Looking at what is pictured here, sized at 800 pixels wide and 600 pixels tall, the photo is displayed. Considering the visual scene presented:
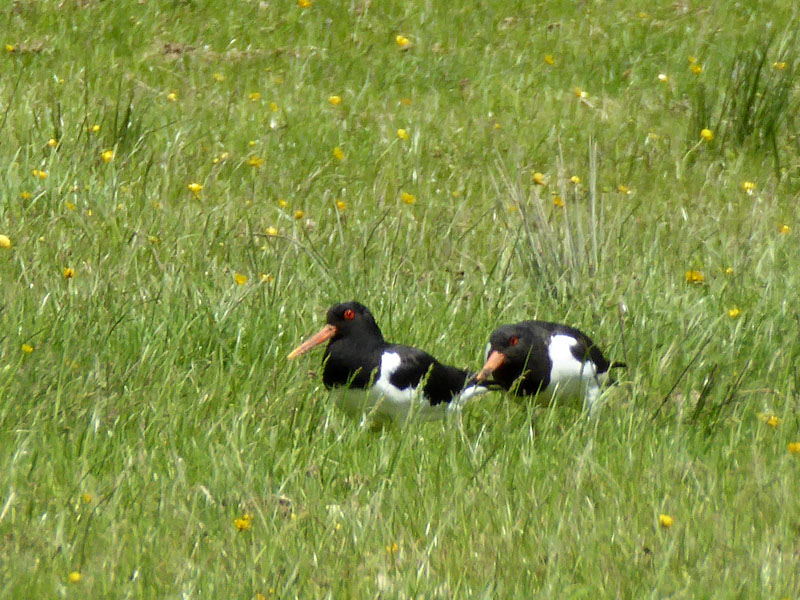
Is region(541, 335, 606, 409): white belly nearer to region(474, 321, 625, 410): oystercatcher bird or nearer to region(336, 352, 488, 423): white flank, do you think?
region(474, 321, 625, 410): oystercatcher bird

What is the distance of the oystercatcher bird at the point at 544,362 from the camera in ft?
12.2

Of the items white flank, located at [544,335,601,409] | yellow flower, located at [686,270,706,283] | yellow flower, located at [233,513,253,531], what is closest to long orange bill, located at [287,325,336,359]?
white flank, located at [544,335,601,409]

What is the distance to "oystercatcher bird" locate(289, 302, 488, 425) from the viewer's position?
11.6 feet

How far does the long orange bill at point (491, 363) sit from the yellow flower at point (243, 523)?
1.12 metres

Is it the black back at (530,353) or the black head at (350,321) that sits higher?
the black head at (350,321)

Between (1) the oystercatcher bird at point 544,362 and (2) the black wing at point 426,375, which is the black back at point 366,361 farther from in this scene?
(1) the oystercatcher bird at point 544,362

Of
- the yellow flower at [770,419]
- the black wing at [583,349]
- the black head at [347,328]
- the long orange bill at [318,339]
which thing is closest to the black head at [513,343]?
the black wing at [583,349]

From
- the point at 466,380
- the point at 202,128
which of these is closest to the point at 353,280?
the point at 466,380

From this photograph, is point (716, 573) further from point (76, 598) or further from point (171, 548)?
point (76, 598)

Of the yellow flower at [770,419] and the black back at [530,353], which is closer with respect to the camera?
the yellow flower at [770,419]

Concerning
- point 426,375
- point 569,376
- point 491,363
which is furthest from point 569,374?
point 426,375

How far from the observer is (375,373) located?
11.7 ft

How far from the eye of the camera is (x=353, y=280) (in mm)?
4406

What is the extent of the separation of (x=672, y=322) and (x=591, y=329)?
307mm
